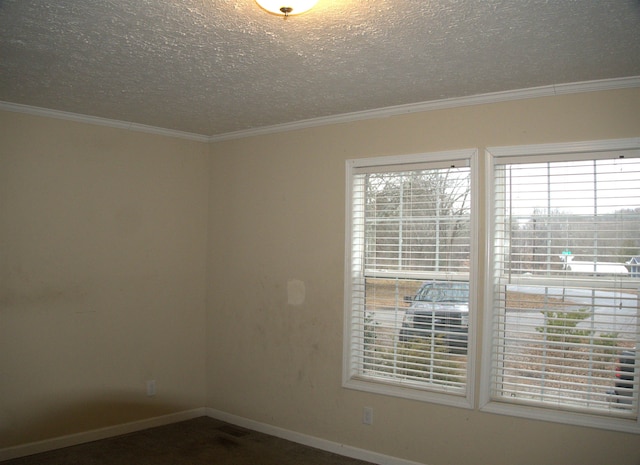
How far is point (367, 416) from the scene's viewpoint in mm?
4105

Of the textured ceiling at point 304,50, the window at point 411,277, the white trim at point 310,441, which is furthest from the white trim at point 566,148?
the white trim at point 310,441

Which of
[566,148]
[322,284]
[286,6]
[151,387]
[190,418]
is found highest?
[286,6]

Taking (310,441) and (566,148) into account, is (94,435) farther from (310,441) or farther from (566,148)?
(566,148)

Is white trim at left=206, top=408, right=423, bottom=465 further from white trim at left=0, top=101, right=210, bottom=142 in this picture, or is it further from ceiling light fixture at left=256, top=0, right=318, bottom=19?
ceiling light fixture at left=256, top=0, right=318, bottom=19

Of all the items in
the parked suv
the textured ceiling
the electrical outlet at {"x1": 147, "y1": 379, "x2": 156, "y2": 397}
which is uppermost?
the textured ceiling

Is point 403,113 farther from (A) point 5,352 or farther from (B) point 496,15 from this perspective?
(A) point 5,352

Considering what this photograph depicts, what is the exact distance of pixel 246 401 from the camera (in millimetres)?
4906

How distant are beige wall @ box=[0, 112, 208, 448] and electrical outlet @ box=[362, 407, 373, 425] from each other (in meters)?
1.84

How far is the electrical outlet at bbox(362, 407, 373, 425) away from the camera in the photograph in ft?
13.4

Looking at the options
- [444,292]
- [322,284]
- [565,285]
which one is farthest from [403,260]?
[565,285]

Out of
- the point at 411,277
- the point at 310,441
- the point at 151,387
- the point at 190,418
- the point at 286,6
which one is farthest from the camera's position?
the point at 190,418

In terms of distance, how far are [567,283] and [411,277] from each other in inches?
42.2

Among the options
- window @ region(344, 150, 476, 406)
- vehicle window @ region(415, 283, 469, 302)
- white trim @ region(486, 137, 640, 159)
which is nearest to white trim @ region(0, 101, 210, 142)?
window @ region(344, 150, 476, 406)

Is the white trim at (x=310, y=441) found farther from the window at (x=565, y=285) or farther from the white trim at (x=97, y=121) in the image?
the white trim at (x=97, y=121)
